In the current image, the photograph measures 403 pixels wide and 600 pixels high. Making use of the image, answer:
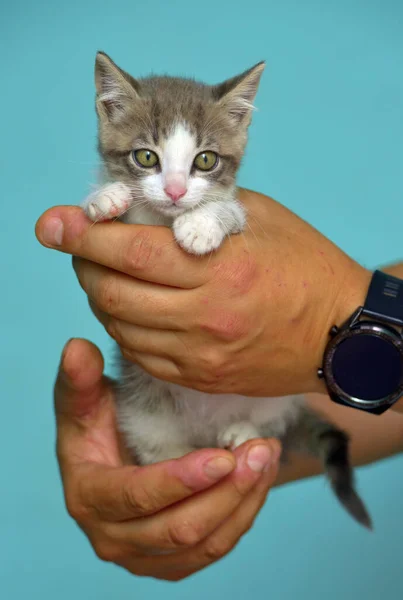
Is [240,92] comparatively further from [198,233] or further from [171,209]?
[198,233]

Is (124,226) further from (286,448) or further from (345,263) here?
(286,448)

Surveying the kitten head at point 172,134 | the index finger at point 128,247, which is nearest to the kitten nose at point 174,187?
the kitten head at point 172,134

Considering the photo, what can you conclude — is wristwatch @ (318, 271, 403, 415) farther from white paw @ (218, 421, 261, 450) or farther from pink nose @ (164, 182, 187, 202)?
pink nose @ (164, 182, 187, 202)

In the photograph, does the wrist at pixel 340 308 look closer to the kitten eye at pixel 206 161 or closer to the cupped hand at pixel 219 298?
the cupped hand at pixel 219 298

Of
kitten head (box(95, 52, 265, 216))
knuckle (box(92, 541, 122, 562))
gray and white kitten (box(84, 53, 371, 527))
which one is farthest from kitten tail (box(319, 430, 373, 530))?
kitten head (box(95, 52, 265, 216))

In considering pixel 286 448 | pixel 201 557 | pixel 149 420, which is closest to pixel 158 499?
pixel 201 557
